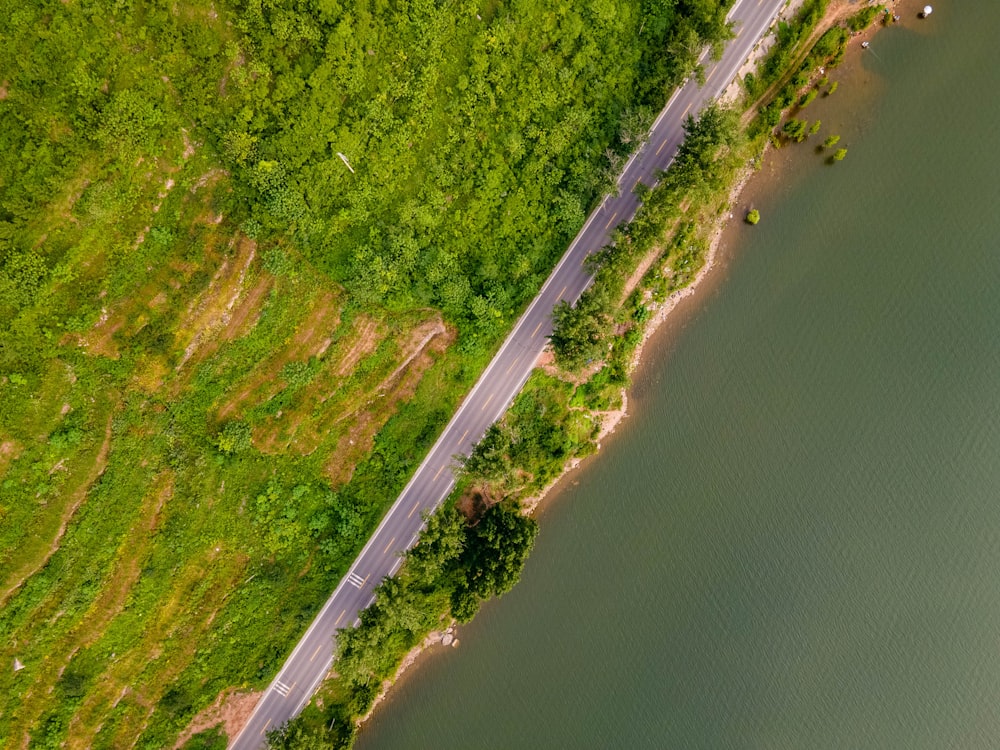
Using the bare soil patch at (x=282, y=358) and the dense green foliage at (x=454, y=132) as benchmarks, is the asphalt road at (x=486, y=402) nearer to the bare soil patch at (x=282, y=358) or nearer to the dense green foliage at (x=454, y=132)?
the dense green foliage at (x=454, y=132)

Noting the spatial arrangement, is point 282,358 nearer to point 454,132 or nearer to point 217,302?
point 217,302

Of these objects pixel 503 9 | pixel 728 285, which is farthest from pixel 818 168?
pixel 503 9

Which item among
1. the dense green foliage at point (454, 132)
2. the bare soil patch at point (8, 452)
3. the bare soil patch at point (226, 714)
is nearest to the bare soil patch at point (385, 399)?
the dense green foliage at point (454, 132)

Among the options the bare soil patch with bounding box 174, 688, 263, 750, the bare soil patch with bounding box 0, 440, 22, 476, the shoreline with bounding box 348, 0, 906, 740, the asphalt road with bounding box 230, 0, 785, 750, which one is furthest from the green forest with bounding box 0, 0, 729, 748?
the shoreline with bounding box 348, 0, 906, 740

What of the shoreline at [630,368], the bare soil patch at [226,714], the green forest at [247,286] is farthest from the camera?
the shoreline at [630,368]

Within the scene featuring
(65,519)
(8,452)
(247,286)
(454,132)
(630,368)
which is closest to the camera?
(8,452)

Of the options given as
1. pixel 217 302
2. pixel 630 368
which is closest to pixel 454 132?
pixel 217 302

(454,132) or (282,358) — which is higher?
(454,132)
